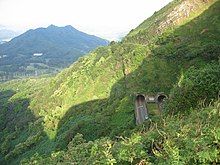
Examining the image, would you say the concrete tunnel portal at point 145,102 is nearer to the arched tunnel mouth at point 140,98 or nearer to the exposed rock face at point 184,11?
the arched tunnel mouth at point 140,98

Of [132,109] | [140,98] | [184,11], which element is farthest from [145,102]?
[184,11]

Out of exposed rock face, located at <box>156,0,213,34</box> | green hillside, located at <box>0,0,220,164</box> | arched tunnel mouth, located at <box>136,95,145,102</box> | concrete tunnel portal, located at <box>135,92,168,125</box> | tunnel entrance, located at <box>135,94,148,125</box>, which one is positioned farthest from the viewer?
exposed rock face, located at <box>156,0,213,34</box>

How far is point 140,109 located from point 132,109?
1.52 metres

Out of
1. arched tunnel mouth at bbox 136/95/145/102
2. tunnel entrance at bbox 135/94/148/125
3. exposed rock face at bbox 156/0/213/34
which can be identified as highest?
exposed rock face at bbox 156/0/213/34

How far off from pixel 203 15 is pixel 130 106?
30559 millimetres

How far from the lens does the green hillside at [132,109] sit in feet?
38.2

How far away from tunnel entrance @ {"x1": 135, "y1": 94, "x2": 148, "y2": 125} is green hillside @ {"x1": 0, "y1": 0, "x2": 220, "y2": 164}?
949mm

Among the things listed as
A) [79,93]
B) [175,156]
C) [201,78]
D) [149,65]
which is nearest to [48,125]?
[79,93]

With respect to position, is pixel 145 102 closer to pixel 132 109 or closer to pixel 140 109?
pixel 140 109

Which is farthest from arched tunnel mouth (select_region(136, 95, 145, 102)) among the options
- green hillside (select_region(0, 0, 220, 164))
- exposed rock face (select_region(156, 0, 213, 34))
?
exposed rock face (select_region(156, 0, 213, 34))

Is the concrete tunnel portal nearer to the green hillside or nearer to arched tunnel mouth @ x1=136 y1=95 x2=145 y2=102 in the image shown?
arched tunnel mouth @ x1=136 y1=95 x2=145 y2=102

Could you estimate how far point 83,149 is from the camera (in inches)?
599

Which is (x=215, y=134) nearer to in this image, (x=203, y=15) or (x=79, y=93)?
(x=203, y=15)

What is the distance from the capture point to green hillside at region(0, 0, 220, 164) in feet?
38.2
